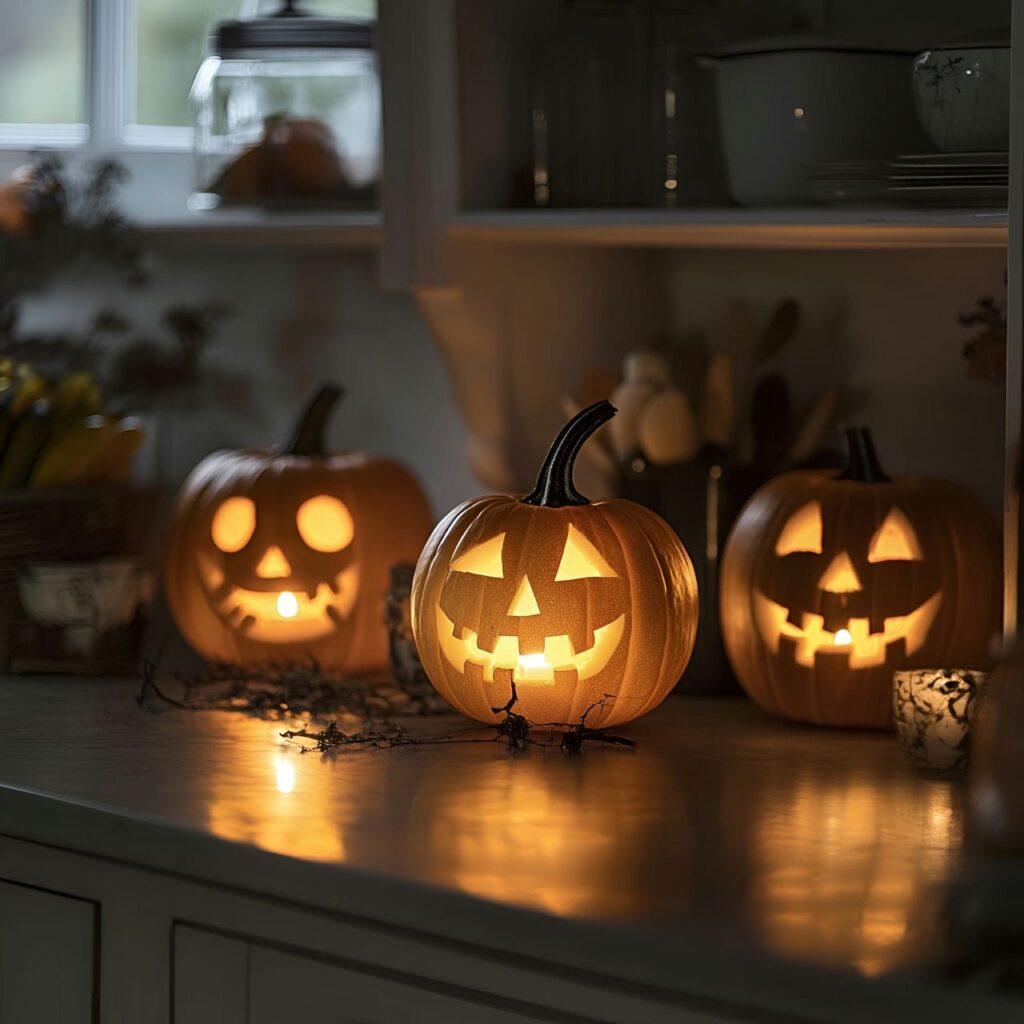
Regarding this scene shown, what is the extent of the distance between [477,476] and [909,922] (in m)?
0.90

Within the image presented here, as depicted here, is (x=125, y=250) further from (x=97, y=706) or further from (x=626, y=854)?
(x=626, y=854)

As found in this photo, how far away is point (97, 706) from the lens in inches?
52.9

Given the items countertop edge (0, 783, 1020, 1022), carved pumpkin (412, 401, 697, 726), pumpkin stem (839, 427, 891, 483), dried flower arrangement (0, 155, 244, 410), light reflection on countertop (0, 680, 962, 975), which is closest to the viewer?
countertop edge (0, 783, 1020, 1022)

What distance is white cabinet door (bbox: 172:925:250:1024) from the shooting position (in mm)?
946

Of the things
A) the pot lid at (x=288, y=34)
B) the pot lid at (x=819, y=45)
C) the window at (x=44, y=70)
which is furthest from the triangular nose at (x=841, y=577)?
the window at (x=44, y=70)

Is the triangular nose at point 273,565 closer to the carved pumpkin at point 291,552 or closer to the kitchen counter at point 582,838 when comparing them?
the carved pumpkin at point 291,552

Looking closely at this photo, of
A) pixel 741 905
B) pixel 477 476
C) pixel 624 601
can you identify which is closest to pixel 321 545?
pixel 477 476

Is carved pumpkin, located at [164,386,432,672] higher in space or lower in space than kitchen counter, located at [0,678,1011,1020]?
higher

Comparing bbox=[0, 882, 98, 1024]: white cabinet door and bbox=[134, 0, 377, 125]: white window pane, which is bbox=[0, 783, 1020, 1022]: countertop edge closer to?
bbox=[0, 882, 98, 1024]: white cabinet door

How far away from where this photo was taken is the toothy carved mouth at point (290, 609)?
1.45m

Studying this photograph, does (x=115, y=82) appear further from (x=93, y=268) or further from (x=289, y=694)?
(x=289, y=694)

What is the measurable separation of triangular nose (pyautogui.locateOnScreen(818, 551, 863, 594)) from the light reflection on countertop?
0.42 ft

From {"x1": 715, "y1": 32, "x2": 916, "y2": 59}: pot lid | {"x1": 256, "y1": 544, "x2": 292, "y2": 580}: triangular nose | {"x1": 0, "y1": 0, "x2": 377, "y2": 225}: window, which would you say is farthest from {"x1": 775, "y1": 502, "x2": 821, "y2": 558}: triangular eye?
{"x1": 0, "y1": 0, "x2": 377, "y2": 225}: window

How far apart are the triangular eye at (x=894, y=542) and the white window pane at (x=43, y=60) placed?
1.24 meters
